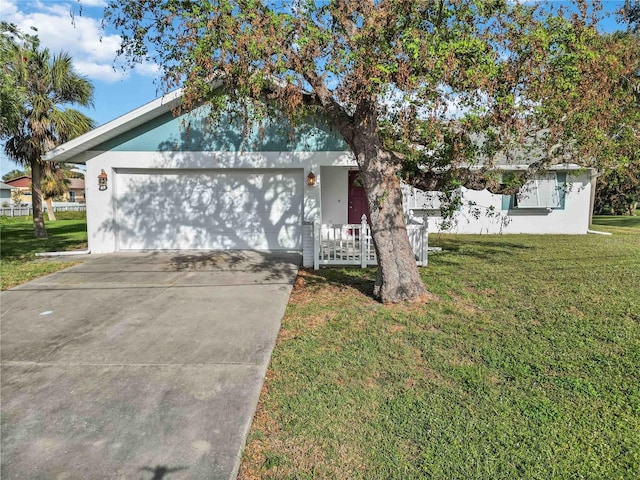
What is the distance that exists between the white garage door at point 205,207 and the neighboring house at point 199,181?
3 centimetres

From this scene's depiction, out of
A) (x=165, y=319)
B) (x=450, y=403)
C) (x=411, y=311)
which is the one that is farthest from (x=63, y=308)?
(x=450, y=403)

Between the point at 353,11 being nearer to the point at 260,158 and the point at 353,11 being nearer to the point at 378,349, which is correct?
the point at 378,349

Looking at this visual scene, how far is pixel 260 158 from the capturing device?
10539 mm

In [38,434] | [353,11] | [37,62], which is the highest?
[37,62]

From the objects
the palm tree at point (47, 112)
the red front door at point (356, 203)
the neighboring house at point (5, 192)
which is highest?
the palm tree at point (47, 112)

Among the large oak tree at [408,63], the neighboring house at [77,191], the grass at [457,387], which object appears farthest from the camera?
the neighboring house at [77,191]

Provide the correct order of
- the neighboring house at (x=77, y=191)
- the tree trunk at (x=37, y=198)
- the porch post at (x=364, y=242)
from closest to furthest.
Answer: the porch post at (x=364, y=242) < the tree trunk at (x=37, y=198) < the neighboring house at (x=77, y=191)

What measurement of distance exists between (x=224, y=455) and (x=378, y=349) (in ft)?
7.12

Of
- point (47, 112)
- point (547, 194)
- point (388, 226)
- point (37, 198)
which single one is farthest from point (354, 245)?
point (37, 198)

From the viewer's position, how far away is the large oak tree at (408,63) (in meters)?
4.61

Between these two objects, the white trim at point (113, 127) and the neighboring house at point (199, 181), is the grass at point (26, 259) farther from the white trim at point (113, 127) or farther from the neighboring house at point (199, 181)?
the white trim at point (113, 127)

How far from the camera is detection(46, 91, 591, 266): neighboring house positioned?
1041 cm

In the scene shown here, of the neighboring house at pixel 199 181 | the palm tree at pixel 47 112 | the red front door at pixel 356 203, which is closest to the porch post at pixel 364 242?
the neighboring house at pixel 199 181

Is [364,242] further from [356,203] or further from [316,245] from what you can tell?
[356,203]
